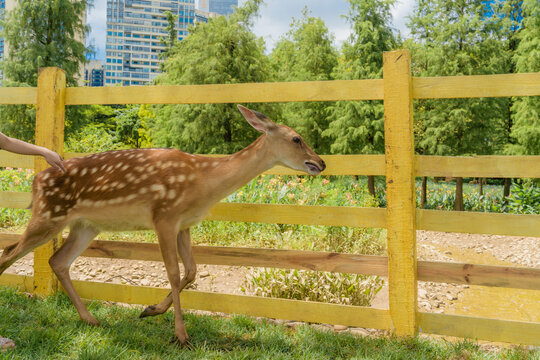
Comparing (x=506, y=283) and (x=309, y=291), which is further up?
(x=506, y=283)

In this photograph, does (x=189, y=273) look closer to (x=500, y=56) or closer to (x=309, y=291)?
(x=309, y=291)

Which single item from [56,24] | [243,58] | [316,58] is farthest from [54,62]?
[316,58]

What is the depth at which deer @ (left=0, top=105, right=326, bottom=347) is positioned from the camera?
2.83 metres

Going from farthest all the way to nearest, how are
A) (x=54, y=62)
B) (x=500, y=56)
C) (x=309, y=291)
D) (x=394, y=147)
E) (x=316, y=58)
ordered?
1. (x=316, y=58)
2. (x=54, y=62)
3. (x=500, y=56)
4. (x=309, y=291)
5. (x=394, y=147)

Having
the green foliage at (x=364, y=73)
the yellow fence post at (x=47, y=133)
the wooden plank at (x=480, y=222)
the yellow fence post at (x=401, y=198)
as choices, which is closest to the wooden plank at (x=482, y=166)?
the yellow fence post at (x=401, y=198)

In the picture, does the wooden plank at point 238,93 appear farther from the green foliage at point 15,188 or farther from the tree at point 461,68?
the tree at point 461,68

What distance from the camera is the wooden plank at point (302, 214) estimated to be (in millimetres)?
3156

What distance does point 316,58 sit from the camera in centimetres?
1612

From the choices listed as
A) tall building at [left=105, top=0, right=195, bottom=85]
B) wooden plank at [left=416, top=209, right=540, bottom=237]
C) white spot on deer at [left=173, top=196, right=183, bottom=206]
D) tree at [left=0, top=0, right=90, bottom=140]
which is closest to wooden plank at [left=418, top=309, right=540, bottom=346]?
wooden plank at [left=416, top=209, right=540, bottom=237]

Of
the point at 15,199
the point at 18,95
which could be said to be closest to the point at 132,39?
the point at 18,95

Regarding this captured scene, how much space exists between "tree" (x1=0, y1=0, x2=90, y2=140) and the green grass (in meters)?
12.5

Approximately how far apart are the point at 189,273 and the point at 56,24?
48.1 feet

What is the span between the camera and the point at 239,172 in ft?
9.41

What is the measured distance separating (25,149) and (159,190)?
0.83 meters
